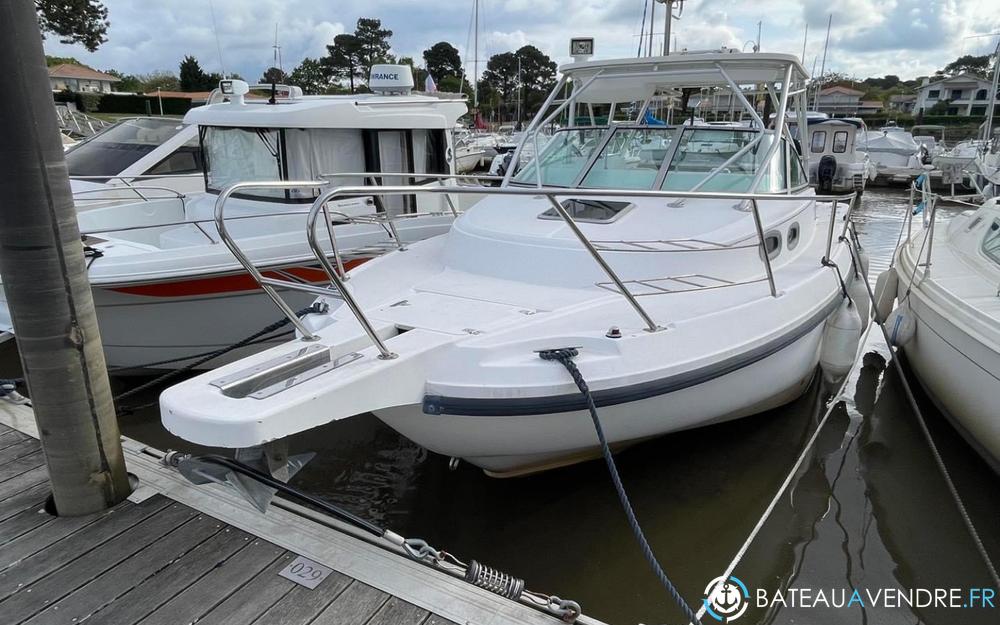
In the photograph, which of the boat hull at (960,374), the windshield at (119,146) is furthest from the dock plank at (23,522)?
the windshield at (119,146)

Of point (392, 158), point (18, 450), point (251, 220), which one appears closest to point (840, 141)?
point (392, 158)

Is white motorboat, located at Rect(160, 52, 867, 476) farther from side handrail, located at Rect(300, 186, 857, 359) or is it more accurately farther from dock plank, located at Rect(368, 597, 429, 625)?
dock plank, located at Rect(368, 597, 429, 625)

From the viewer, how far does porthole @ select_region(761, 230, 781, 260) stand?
163 inches

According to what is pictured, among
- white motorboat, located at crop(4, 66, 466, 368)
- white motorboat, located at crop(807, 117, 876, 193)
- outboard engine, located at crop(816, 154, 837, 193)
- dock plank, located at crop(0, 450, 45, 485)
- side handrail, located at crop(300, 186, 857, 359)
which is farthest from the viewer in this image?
white motorboat, located at crop(807, 117, 876, 193)

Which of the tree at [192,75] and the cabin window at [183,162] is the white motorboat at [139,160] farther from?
the tree at [192,75]

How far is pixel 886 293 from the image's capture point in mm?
6031

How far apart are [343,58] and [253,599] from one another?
58.1 metres

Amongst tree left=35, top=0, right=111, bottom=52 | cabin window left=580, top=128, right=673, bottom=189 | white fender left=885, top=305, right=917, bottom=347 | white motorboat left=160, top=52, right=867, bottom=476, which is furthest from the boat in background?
tree left=35, top=0, right=111, bottom=52

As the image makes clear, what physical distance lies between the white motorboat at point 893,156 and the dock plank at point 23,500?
23083 mm

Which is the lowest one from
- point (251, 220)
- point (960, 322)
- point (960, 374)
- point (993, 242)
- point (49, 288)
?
point (960, 374)

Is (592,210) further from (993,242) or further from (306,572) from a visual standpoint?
(993,242)

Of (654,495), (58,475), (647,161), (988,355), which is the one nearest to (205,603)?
(58,475)

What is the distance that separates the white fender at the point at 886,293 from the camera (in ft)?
19.6

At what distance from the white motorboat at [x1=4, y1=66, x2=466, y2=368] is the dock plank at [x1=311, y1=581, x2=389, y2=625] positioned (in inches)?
98.4
